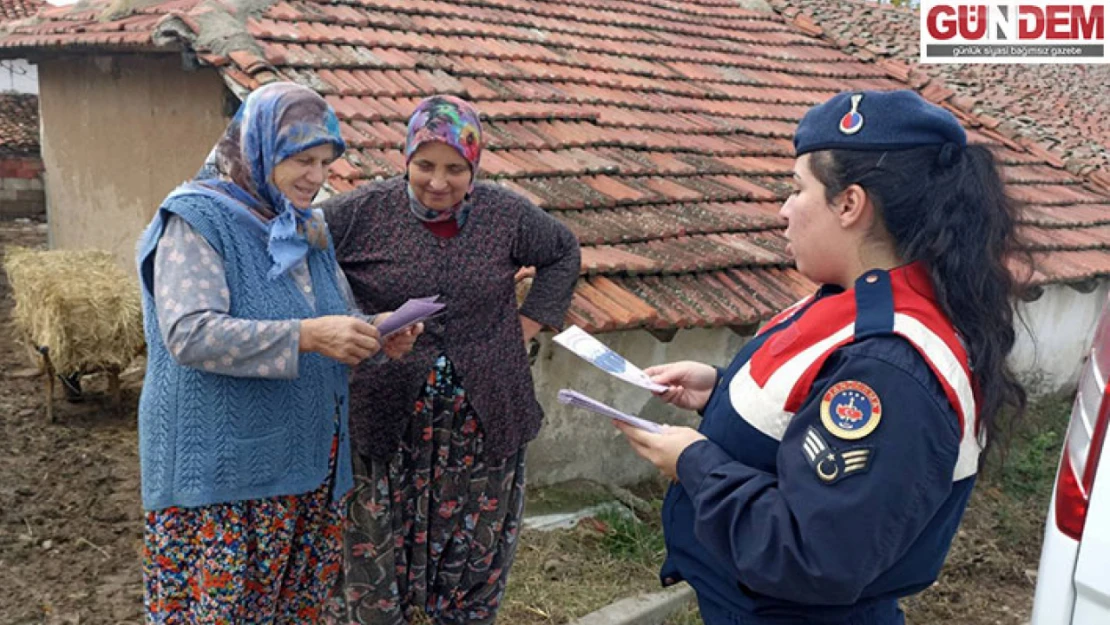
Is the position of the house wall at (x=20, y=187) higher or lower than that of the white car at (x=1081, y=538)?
lower

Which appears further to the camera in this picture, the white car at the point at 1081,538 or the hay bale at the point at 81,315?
the hay bale at the point at 81,315

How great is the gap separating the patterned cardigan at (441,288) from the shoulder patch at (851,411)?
1.47m

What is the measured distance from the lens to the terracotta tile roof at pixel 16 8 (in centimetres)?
2002

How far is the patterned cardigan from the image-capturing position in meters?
2.65

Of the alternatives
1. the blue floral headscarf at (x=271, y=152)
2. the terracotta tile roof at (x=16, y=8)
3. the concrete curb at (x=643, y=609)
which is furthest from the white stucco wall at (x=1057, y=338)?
the terracotta tile roof at (x=16, y=8)

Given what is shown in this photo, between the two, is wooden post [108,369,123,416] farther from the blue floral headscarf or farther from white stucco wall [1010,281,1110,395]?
white stucco wall [1010,281,1110,395]

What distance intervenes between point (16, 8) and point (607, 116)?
20081mm

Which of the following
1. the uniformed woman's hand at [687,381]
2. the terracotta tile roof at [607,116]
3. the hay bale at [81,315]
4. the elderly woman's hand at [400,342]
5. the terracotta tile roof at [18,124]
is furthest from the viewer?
the terracotta tile roof at [18,124]

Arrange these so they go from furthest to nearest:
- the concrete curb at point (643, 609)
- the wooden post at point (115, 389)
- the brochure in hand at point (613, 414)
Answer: the wooden post at point (115, 389) → the concrete curb at point (643, 609) → the brochure in hand at point (613, 414)

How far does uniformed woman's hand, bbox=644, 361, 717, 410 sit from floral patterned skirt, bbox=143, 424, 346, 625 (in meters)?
0.96

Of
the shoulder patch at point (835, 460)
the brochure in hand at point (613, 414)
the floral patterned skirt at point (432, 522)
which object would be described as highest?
the shoulder patch at point (835, 460)

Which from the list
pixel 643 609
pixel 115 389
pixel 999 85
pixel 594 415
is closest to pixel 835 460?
pixel 643 609

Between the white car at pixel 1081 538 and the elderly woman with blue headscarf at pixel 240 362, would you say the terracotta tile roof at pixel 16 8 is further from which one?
the white car at pixel 1081 538

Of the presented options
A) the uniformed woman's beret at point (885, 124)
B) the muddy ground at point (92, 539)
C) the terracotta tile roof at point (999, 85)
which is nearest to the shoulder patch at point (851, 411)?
the uniformed woman's beret at point (885, 124)
